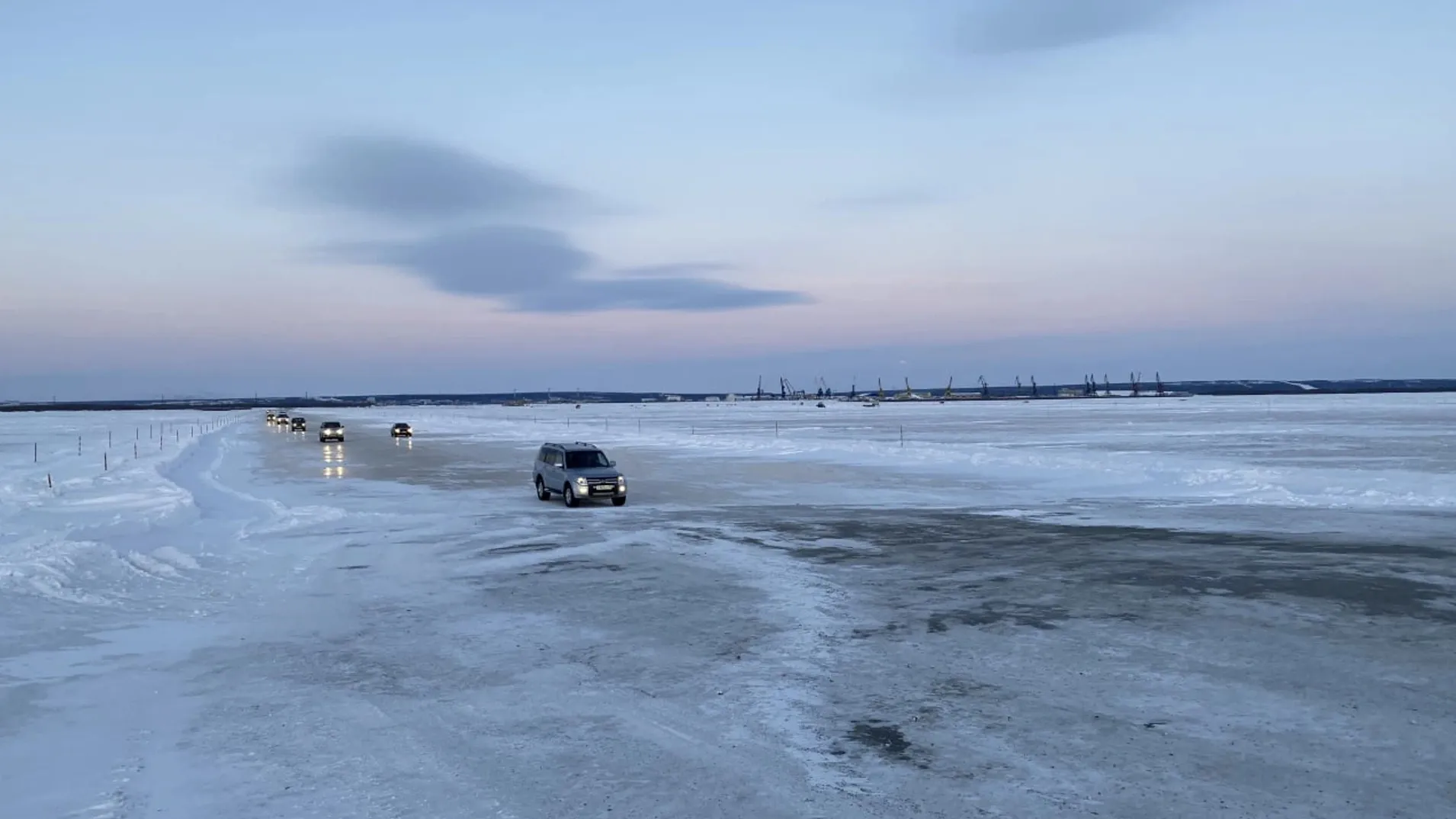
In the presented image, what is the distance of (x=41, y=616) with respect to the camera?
43.7 feet

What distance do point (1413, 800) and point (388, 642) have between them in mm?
10009

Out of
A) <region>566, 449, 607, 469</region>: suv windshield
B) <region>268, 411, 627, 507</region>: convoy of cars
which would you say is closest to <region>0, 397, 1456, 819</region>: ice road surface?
<region>268, 411, 627, 507</region>: convoy of cars

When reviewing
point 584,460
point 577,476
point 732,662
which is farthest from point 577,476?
point 732,662

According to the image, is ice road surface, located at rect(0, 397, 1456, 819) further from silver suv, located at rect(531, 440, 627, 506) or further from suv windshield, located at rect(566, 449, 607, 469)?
suv windshield, located at rect(566, 449, 607, 469)

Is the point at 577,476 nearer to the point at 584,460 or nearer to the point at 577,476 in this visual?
the point at 577,476

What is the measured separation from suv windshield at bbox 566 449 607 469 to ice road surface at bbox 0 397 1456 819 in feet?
9.40

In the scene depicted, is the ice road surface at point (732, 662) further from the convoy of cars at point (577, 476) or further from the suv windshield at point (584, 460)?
the suv windshield at point (584, 460)

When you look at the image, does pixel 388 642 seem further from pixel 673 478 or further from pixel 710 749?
pixel 673 478

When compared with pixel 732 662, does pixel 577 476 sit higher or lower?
higher

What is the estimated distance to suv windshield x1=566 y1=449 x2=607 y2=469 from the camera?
2873 centimetres

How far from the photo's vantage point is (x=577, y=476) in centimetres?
2780

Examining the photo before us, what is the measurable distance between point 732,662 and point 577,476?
17521mm

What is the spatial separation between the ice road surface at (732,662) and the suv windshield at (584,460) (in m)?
2.86

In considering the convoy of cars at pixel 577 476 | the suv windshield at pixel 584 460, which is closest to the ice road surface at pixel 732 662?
the convoy of cars at pixel 577 476
